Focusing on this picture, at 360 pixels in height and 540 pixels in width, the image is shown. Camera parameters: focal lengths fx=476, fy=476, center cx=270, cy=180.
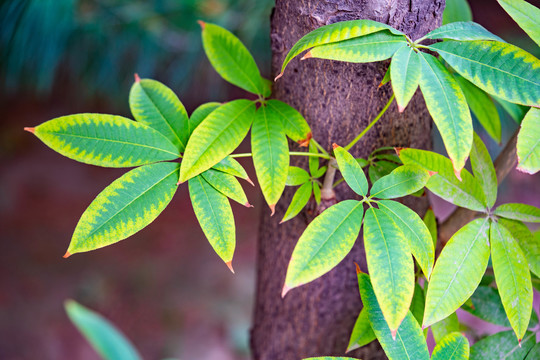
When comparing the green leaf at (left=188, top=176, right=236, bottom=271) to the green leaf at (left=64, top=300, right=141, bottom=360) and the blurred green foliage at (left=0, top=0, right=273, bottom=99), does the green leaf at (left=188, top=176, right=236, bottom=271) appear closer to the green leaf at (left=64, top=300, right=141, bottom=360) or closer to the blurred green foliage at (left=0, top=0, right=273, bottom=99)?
the green leaf at (left=64, top=300, right=141, bottom=360)

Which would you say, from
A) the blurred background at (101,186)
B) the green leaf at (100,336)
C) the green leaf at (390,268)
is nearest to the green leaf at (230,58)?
the green leaf at (390,268)

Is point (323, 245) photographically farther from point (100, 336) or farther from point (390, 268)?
point (100, 336)

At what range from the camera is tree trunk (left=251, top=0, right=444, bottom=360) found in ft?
1.79

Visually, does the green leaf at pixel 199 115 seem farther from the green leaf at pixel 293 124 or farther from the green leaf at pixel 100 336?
the green leaf at pixel 100 336

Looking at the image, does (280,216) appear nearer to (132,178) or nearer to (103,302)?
(132,178)

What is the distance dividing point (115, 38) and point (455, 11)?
1.28 metres

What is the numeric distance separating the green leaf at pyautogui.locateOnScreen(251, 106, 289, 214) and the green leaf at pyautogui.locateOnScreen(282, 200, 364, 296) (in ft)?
0.17

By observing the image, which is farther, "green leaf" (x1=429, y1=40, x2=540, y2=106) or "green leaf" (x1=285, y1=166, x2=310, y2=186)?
"green leaf" (x1=285, y1=166, x2=310, y2=186)

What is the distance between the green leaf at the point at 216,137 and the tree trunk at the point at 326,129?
0.10m

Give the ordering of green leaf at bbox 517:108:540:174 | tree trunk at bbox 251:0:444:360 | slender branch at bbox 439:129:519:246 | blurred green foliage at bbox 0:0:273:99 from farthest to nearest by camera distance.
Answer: blurred green foliage at bbox 0:0:273:99
slender branch at bbox 439:129:519:246
tree trunk at bbox 251:0:444:360
green leaf at bbox 517:108:540:174

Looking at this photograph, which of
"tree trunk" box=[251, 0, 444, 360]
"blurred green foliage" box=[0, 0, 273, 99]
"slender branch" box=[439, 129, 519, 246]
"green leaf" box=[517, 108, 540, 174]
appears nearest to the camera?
"green leaf" box=[517, 108, 540, 174]

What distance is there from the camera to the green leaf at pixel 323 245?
17.5 inches

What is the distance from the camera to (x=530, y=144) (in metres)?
0.44

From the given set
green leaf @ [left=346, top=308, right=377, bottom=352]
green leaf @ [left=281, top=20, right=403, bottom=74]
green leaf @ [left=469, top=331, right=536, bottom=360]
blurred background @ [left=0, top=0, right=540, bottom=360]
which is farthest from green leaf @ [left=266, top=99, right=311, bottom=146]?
blurred background @ [left=0, top=0, right=540, bottom=360]
